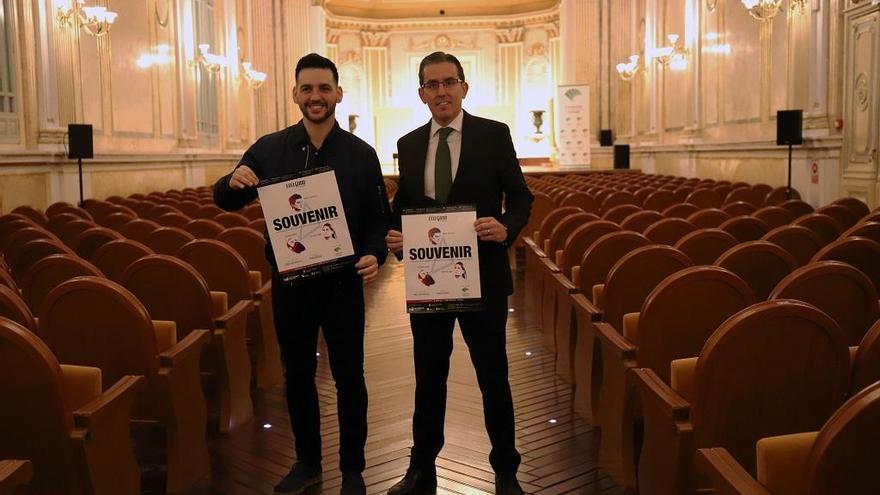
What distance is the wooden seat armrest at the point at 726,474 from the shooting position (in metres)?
1.87

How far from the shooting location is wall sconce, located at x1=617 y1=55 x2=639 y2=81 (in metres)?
20.1

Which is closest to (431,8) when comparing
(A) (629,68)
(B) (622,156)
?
(A) (629,68)

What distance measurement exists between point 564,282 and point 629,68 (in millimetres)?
16703

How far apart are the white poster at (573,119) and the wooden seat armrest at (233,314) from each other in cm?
1574

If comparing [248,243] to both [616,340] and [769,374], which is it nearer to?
[616,340]

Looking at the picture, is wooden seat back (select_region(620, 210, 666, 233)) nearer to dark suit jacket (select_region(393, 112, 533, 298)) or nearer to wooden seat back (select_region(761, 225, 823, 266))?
wooden seat back (select_region(761, 225, 823, 266))

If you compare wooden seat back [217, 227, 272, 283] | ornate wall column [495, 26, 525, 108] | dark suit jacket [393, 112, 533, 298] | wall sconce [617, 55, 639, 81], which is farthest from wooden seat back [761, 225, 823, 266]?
ornate wall column [495, 26, 525, 108]

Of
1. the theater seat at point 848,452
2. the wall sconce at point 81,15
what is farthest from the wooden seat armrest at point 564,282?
the wall sconce at point 81,15

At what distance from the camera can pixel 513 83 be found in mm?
28469

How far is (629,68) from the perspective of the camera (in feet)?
66.4

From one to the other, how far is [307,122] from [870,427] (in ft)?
6.93

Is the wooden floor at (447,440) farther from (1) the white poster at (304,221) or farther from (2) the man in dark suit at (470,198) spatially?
(1) the white poster at (304,221)

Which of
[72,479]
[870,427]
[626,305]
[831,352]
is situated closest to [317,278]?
[72,479]

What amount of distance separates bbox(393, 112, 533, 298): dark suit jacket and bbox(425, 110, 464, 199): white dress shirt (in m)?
0.02
